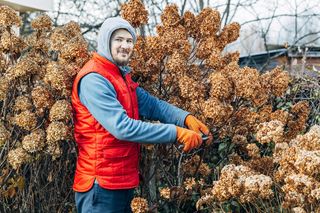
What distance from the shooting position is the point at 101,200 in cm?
312

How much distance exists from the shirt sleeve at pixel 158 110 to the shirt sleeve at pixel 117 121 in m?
0.42

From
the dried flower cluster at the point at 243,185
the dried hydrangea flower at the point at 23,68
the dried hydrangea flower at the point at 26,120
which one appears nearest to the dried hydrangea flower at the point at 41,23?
the dried hydrangea flower at the point at 23,68

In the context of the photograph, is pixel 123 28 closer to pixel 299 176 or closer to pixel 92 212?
pixel 92 212

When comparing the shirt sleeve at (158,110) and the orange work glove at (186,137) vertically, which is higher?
the shirt sleeve at (158,110)

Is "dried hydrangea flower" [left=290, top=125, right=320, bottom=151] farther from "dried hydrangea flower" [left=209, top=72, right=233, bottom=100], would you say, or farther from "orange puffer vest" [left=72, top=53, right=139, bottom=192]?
"orange puffer vest" [left=72, top=53, right=139, bottom=192]

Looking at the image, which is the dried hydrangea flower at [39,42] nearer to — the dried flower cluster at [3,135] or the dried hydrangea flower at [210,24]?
the dried flower cluster at [3,135]

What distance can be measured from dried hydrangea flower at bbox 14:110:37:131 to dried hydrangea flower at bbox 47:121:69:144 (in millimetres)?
190

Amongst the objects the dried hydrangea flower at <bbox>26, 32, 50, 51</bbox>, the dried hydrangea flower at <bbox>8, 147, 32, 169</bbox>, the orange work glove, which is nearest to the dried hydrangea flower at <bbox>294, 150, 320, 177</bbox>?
the orange work glove

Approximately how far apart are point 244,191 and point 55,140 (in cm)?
130

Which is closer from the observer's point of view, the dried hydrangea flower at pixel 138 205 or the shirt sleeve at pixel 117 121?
the shirt sleeve at pixel 117 121

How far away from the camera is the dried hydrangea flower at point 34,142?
339cm

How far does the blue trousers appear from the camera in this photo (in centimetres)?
312

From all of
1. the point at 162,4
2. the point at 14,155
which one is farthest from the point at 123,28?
the point at 162,4

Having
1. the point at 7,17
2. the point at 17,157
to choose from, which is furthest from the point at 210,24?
the point at 17,157
